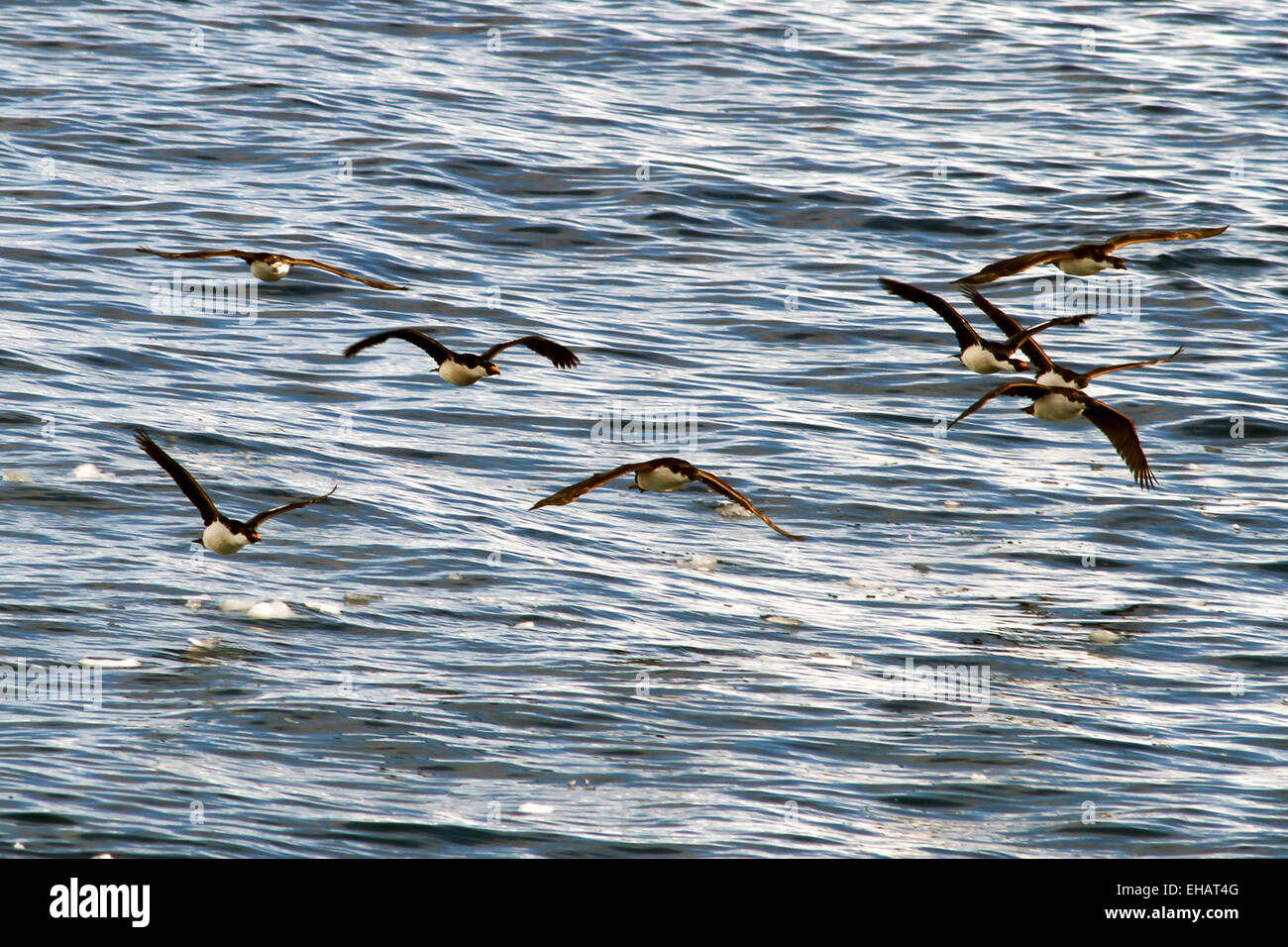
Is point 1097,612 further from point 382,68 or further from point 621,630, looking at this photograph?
point 382,68

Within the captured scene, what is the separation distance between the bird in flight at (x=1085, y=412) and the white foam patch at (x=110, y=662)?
238 inches

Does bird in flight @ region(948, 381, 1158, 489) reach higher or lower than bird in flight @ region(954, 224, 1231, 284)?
lower

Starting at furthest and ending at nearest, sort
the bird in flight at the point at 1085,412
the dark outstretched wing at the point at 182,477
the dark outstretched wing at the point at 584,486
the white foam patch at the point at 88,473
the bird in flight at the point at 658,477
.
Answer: the white foam patch at the point at 88,473 → the bird in flight at the point at 1085,412 → the bird in flight at the point at 658,477 → the dark outstretched wing at the point at 584,486 → the dark outstretched wing at the point at 182,477

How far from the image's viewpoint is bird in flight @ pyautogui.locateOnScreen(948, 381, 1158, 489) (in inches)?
504

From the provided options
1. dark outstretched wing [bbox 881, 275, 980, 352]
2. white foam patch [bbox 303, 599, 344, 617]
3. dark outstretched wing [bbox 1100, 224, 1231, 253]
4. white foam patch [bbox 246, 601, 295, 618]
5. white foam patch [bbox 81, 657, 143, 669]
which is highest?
dark outstretched wing [bbox 1100, 224, 1231, 253]

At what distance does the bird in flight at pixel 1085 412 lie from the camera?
12.8 meters

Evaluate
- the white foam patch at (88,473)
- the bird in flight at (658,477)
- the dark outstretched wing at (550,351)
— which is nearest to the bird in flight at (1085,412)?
the bird in flight at (658,477)

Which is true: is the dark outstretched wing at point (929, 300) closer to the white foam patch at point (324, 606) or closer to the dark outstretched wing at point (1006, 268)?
the dark outstretched wing at point (1006, 268)

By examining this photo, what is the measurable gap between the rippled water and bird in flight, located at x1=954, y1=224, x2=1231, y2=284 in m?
2.86

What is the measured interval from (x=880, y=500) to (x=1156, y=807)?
5.56 meters

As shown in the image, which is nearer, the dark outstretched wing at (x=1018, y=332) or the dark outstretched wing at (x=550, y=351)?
the dark outstretched wing at (x=550, y=351)

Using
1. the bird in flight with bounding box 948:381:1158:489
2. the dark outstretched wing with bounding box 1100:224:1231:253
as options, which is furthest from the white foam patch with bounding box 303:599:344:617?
the dark outstretched wing with bounding box 1100:224:1231:253

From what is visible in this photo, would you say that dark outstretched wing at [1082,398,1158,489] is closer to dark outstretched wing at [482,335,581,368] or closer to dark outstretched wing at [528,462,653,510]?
dark outstretched wing at [482,335,581,368]

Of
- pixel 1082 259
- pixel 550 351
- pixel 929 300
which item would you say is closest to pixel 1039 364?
pixel 1082 259
